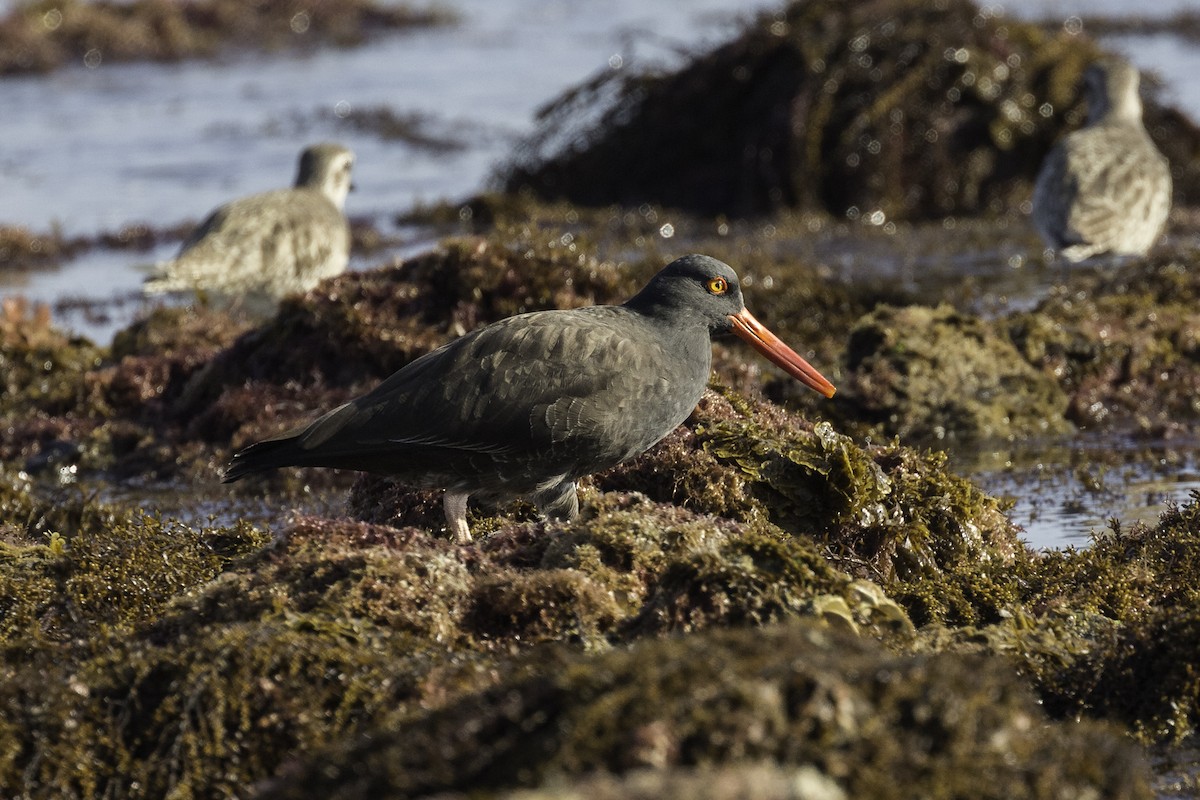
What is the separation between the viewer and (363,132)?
69.4ft

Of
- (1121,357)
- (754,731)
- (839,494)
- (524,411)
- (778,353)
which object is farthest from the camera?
(1121,357)

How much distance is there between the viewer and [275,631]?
4.25 metres

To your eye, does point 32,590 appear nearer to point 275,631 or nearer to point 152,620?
point 152,620

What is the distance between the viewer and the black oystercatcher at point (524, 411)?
212 inches

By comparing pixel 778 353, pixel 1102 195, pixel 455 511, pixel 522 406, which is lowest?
pixel 1102 195

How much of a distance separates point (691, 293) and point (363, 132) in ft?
52.5

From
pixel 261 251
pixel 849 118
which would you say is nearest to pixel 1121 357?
pixel 849 118

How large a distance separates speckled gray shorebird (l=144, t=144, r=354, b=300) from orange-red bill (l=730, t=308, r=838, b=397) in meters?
5.29

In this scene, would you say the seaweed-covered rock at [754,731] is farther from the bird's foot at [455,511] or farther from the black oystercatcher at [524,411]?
the bird's foot at [455,511]

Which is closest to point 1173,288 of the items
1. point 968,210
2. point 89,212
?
point 968,210

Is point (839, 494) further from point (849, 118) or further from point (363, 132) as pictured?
point (363, 132)

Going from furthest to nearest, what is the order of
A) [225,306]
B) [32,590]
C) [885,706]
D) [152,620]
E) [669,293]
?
Answer: [225,306], [669,293], [32,590], [152,620], [885,706]

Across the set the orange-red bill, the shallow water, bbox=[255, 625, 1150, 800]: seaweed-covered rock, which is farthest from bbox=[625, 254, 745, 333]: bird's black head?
bbox=[255, 625, 1150, 800]: seaweed-covered rock

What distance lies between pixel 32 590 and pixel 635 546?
2.00 m
